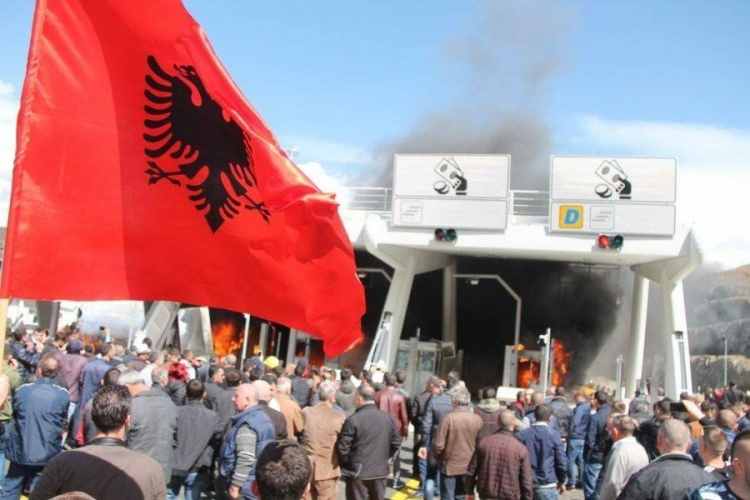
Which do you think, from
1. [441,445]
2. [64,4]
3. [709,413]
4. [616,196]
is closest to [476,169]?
[616,196]

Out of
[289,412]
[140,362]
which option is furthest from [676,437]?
[140,362]

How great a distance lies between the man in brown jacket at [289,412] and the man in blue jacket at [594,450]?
162 inches

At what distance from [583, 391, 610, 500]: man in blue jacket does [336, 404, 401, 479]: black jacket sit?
12.2 ft

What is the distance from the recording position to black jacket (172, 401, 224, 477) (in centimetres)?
743

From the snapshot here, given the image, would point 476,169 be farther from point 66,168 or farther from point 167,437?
point 66,168

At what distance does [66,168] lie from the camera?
4836 mm

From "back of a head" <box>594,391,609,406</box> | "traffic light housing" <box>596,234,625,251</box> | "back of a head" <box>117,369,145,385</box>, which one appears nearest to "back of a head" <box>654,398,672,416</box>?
"back of a head" <box>594,391,609,406</box>

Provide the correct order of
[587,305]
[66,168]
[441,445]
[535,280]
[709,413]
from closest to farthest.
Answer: [66,168] < [441,445] < [709,413] < [535,280] < [587,305]

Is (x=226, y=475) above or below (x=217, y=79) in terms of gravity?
below

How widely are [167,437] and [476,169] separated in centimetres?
1631

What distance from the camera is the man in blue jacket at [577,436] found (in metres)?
11.9

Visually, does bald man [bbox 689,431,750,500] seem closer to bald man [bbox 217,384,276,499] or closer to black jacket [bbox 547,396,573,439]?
bald man [bbox 217,384,276,499]

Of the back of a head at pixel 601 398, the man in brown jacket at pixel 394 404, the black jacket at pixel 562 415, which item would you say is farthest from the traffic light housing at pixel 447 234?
the back of a head at pixel 601 398

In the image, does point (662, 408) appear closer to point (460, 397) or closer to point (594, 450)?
point (460, 397)
